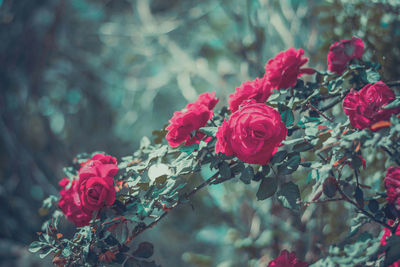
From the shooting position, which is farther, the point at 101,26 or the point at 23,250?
the point at 101,26

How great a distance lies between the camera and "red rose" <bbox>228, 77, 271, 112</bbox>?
612 millimetres

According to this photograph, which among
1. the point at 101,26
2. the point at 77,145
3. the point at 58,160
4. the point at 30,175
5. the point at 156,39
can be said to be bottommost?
the point at 30,175

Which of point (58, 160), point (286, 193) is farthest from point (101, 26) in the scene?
point (286, 193)

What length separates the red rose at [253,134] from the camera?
49 cm

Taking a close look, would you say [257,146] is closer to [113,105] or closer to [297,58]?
[297,58]

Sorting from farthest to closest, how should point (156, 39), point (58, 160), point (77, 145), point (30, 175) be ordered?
point (77, 145)
point (156, 39)
point (58, 160)
point (30, 175)

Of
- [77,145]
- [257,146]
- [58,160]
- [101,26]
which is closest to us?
[257,146]

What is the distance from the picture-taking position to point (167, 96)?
2.78 m

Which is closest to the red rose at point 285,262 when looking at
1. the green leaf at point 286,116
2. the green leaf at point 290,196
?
the green leaf at point 290,196

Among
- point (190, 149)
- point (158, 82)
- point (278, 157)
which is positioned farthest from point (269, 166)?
point (158, 82)

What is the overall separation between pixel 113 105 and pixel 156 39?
821mm

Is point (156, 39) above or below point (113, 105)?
below

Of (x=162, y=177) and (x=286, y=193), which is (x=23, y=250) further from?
(x=286, y=193)

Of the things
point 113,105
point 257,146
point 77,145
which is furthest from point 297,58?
point 113,105
